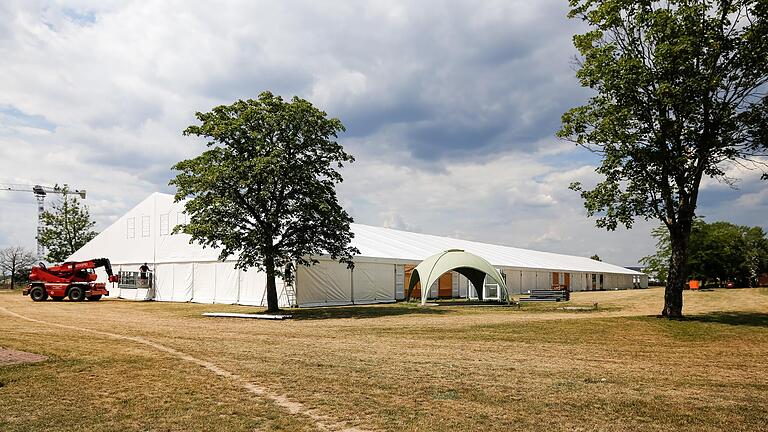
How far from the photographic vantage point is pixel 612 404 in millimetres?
7027

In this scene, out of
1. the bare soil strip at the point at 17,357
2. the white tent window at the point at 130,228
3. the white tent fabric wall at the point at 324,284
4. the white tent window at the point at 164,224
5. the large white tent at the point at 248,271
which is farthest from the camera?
the white tent window at the point at 130,228

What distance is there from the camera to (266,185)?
22.7 meters

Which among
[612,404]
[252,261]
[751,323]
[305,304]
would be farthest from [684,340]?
[305,304]

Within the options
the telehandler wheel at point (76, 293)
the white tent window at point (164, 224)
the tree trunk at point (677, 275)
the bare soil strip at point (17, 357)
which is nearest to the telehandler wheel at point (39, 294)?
the telehandler wheel at point (76, 293)

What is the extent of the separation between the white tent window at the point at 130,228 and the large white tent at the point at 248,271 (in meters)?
0.07

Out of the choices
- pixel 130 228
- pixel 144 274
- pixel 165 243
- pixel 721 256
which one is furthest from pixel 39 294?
pixel 721 256

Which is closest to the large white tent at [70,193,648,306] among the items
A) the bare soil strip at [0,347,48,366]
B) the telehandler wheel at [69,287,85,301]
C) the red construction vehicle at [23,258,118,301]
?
the red construction vehicle at [23,258,118,301]

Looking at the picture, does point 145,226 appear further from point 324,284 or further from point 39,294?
point 324,284

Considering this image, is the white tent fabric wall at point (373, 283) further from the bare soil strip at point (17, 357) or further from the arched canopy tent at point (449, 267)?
the bare soil strip at point (17, 357)

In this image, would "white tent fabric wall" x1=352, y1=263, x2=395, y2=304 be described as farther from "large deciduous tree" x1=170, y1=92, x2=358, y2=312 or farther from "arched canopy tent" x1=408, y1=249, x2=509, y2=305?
"large deciduous tree" x1=170, y1=92, x2=358, y2=312

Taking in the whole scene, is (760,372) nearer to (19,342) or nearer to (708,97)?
(708,97)

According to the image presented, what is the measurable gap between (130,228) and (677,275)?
32874 mm

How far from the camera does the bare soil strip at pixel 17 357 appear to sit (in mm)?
9469

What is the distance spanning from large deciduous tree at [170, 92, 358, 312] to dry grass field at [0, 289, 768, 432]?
22.6 ft
